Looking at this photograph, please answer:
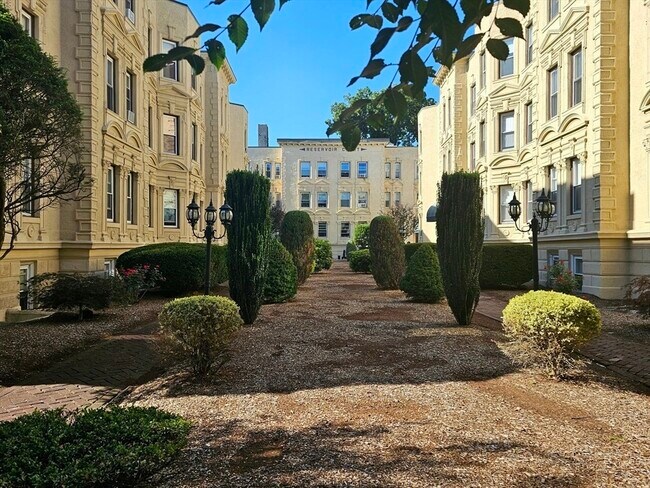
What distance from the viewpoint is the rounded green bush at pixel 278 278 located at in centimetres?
1460

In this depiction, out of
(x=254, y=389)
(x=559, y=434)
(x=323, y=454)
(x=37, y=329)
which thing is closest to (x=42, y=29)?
(x=37, y=329)

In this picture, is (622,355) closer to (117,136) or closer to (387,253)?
(387,253)

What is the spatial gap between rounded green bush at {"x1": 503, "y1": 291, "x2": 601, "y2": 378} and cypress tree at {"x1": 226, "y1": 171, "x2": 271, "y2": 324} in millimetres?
5996

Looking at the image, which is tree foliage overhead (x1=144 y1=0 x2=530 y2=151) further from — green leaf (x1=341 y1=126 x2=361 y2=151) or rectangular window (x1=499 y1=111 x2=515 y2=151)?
rectangular window (x1=499 y1=111 x2=515 y2=151)

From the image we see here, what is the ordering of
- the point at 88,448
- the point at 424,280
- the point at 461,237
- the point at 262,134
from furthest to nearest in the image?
the point at 262,134 < the point at 424,280 < the point at 461,237 < the point at 88,448

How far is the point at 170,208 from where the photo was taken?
75.0 ft

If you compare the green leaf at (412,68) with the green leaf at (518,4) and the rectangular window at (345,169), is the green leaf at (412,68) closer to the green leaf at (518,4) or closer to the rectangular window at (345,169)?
the green leaf at (518,4)

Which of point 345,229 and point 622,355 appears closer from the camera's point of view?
point 622,355

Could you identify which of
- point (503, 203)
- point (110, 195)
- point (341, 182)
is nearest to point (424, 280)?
point (110, 195)

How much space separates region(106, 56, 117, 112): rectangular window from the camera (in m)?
16.6

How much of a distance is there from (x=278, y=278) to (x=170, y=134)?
1169cm

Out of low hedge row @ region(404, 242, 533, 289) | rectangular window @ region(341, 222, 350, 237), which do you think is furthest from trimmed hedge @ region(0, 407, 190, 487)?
rectangular window @ region(341, 222, 350, 237)

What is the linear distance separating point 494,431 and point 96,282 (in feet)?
31.5

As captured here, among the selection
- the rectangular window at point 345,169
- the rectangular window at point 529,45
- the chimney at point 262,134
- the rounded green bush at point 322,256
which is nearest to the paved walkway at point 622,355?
the rectangular window at point 529,45
